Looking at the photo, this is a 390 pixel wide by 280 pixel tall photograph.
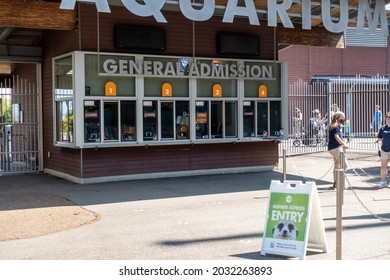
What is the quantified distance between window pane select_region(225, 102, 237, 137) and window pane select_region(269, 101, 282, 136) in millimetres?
1313

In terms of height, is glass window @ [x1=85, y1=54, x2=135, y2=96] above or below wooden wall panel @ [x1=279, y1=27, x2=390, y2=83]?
below

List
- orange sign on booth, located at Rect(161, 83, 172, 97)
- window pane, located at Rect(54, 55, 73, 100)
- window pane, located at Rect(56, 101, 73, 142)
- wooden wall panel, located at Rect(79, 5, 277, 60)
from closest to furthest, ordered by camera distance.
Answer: wooden wall panel, located at Rect(79, 5, 277, 60)
window pane, located at Rect(54, 55, 73, 100)
window pane, located at Rect(56, 101, 73, 142)
orange sign on booth, located at Rect(161, 83, 172, 97)

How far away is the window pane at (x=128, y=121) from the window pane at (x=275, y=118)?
461 centimetres

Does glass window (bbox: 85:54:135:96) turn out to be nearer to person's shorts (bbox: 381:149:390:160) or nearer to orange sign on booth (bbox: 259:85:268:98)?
orange sign on booth (bbox: 259:85:268:98)

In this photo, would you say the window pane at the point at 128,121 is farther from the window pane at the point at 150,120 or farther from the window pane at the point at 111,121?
the window pane at the point at 150,120

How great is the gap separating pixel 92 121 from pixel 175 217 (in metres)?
5.46

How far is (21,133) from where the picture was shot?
19219 mm

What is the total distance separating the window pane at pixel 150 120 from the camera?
1559 centimetres

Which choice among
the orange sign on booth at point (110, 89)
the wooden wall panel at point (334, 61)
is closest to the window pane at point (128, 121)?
the orange sign on booth at point (110, 89)

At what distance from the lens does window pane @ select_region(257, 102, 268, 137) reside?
57.3 feet

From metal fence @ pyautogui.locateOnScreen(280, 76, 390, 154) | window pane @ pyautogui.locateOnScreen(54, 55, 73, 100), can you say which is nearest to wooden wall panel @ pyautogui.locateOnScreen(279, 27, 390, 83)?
metal fence @ pyautogui.locateOnScreen(280, 76, 390, 154)

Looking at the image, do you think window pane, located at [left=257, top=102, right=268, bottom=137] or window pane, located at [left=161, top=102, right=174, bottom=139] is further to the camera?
window pane, located at [left=257, top=102, right=268, bottom=137]

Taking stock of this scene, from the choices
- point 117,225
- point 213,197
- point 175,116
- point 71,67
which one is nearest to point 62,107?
point 71,67

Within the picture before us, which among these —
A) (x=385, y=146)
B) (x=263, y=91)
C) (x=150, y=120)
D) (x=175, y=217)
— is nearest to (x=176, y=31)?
(x=150, y=120)
